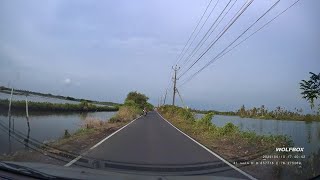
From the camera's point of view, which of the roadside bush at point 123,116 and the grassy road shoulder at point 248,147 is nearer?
the grassy road shoulder at point 248,147

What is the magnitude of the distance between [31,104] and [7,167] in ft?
176

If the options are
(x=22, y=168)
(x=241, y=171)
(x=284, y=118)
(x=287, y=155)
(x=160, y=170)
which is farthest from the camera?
(x=284, y=118)

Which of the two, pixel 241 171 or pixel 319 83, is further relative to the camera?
pixel 319 83

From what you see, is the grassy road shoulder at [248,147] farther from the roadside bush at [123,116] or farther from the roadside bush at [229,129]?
the roadside bush at [123,116]

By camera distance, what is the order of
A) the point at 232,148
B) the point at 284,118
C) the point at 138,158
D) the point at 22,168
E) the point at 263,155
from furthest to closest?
the point at 284,118 < the point at 232,148 < the point at 263,155 < the point at 138,158 < the point at 22,168

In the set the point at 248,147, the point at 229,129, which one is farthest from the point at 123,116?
the point at 248,147

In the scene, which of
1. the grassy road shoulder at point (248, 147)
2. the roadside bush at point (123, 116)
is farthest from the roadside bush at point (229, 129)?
the roadside bush at point (123, 116)

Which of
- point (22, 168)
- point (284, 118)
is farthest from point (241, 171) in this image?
point (284, 118)

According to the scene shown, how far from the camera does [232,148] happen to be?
1888 cm

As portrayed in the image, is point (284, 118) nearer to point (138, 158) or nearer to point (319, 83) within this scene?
point (319, 83)

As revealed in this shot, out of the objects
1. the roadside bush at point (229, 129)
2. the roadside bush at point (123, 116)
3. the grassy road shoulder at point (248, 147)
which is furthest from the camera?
the roadside bush at point (123, 116)

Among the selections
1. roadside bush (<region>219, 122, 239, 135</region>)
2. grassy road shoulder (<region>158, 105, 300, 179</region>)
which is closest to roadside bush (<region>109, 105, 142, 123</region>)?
roadside bush (<region>219, 122, 239, 135</region>)

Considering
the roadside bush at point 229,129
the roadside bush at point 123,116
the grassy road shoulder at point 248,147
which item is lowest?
the grassy road shoulder at point 248,147

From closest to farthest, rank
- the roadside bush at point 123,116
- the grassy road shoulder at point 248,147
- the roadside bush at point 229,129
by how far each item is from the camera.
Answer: the grassy road shoulder at point 248,147, the roadside bush at point 229,129, the roadside bush at point 123,116
